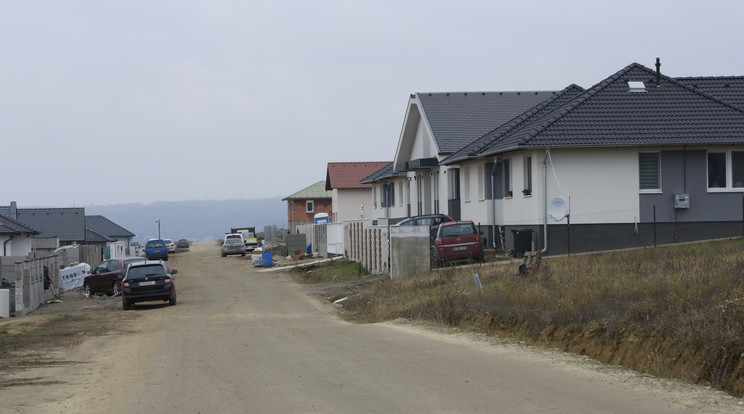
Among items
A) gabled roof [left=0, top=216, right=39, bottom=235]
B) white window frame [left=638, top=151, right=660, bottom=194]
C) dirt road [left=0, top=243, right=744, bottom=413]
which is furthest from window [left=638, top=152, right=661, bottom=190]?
gabled roof [left=0, top=216, right=39, bottom=235]

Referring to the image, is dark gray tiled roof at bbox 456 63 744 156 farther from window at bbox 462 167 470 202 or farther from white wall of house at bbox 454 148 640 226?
window at bbox 462 167 470 202

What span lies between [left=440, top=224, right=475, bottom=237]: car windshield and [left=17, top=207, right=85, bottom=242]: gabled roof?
2252 inches

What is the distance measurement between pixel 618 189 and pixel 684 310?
17502mm

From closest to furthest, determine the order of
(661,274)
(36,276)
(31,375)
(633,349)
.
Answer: (633,349) < (31,375) < (661,274) < (36,276)

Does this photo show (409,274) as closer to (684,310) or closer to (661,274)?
A: (661,274)

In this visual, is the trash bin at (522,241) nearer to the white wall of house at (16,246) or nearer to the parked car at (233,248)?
the white wall of house at (16,246)

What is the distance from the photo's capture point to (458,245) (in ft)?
99.5

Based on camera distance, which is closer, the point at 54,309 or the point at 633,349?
the point at 633,349

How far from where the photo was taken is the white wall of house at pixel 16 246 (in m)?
53.8

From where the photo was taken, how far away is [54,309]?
101ft

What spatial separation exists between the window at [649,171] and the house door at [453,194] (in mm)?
11416

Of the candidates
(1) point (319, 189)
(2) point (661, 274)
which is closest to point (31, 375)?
(2) point (661, 274)

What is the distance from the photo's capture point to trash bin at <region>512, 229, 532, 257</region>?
30000 mm

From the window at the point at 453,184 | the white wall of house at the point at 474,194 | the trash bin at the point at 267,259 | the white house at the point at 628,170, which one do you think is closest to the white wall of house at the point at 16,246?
the trash bin at the point at 267,259
